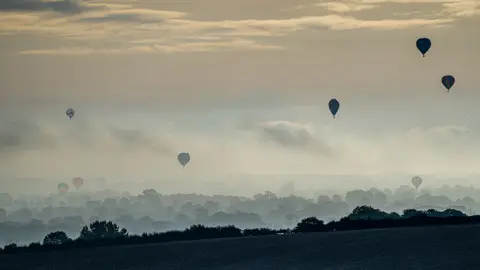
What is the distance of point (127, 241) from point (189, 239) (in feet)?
15.5

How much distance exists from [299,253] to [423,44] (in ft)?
161

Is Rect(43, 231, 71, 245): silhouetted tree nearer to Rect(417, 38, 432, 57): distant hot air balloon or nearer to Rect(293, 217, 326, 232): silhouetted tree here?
Rect(293, 217, 326, 232): silhouetted tree

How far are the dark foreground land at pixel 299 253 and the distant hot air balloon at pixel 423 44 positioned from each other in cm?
3590

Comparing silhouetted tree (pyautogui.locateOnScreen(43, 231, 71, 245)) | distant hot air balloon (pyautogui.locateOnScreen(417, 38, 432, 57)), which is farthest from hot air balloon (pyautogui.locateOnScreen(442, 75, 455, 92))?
silhouetted tree (pyautogui.locateOnScreen(43, 231, 71, 245))

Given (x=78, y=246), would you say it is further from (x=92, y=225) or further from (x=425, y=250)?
(x=92, y=225)

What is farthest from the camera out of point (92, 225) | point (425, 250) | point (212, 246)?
point (92, 225)

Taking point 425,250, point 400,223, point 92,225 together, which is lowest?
point 425,250

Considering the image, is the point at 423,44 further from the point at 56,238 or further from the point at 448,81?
the point at 56,238

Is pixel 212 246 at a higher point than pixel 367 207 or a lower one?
lower

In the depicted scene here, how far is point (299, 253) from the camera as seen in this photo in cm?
8375

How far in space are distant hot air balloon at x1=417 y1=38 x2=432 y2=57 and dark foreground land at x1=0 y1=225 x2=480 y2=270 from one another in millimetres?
35899

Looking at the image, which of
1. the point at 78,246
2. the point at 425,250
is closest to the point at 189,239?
the point at 78,246

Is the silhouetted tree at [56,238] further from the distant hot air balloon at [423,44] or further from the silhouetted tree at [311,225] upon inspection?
the distant hot air balloon at [423,44]

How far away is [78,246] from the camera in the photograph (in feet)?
316
